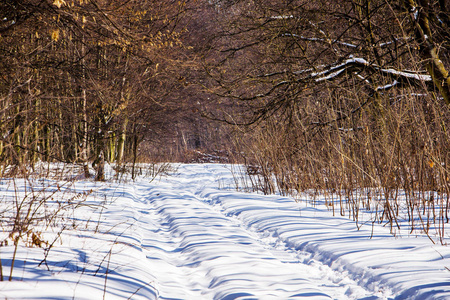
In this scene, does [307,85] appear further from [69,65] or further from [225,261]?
[69,65]

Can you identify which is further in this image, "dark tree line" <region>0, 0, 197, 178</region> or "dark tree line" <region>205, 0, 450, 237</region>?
"dark tree line" <region>0, 0, 197, 178</region>

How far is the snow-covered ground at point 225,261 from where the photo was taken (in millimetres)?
2479

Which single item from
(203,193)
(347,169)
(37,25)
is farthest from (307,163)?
(37,25)

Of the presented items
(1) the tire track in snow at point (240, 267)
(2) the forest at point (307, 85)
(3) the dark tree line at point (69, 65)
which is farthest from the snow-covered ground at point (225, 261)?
(3) the dark tree line at point (69, 65)

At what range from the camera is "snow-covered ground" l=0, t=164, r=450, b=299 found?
2479mm

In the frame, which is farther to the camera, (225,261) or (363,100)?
(363,100)

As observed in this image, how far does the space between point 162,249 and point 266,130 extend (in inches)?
181

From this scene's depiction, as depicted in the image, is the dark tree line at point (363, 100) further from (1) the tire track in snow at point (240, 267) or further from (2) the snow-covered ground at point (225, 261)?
(1) the tire track in snow at point (240, 267)

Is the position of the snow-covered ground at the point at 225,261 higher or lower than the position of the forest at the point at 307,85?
lower

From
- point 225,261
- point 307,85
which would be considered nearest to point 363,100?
point 307,85

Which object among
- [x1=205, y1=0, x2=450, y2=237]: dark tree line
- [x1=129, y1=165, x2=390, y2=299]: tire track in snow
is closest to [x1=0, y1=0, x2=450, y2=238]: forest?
[x1=205, y1=0, x2=450, y2=237]: dark tree line

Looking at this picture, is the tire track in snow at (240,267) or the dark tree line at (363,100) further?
the dark tree line at (363,100)

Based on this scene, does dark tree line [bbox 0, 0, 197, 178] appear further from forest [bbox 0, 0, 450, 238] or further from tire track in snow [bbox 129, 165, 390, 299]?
tire track in snow [bbox 129, 165, 390, 299]

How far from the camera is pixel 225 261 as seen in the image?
11.1 ft
